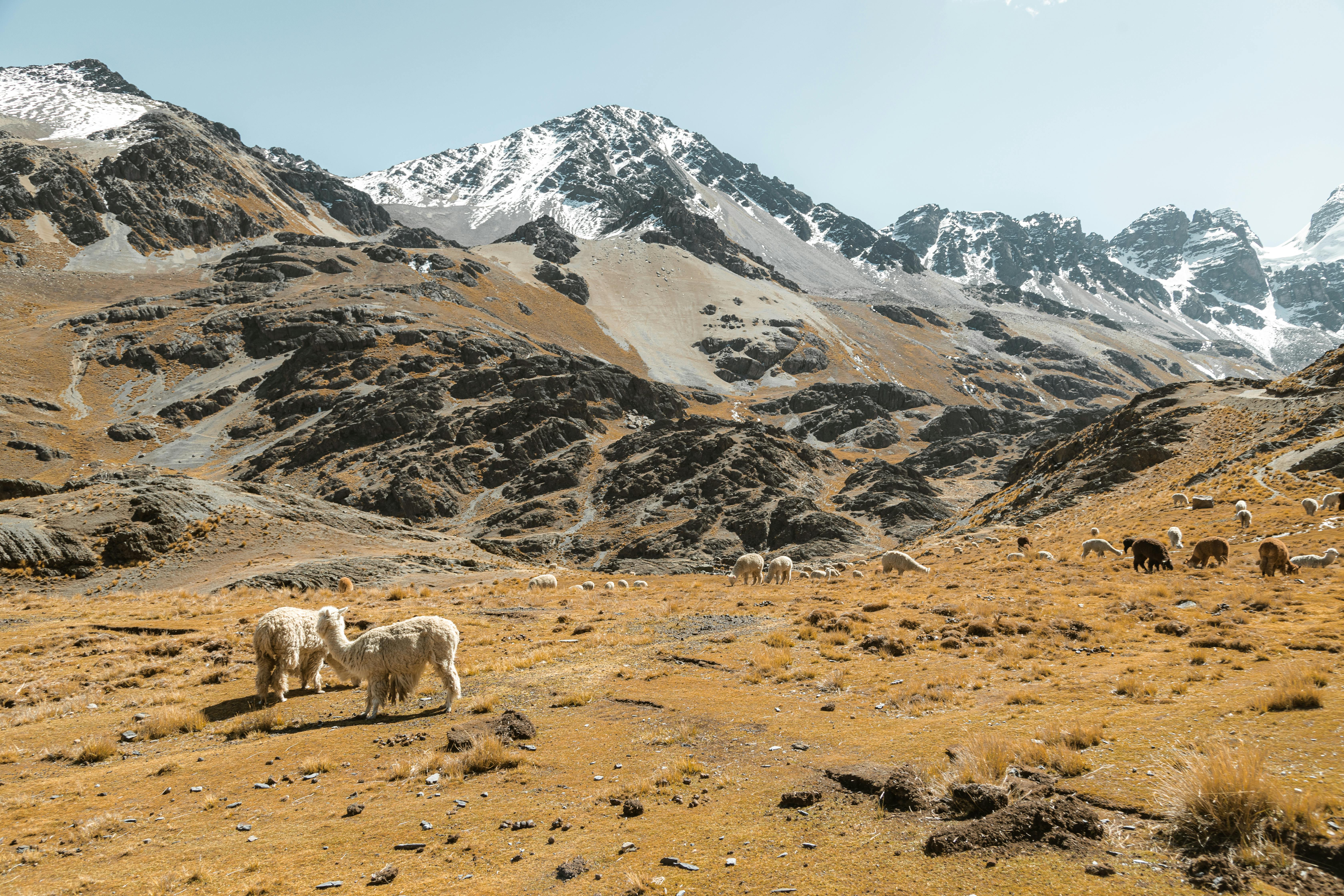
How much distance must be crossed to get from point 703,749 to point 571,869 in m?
3.95

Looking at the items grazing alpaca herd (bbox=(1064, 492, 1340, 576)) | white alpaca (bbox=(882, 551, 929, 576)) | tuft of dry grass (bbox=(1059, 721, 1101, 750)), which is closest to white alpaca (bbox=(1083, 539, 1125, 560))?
grazing alpaca herd (bbox=(1064, 492, 1340, 576))

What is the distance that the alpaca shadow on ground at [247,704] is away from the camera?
13.2 metres

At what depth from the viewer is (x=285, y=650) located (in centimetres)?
1403

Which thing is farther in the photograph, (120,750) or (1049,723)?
(120,750)

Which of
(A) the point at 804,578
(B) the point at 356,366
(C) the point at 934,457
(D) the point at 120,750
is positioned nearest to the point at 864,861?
(D) the point at 120,750

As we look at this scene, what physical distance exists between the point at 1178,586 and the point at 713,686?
55.2 ft

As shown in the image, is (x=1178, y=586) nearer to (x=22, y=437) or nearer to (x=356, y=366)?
(x=22, y=437)

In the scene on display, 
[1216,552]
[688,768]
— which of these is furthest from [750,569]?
[688,768]

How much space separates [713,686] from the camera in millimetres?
14047

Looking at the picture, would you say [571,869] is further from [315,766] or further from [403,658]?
[403,658]

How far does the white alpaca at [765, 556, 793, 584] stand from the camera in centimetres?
3597

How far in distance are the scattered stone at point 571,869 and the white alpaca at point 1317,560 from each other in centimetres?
2604

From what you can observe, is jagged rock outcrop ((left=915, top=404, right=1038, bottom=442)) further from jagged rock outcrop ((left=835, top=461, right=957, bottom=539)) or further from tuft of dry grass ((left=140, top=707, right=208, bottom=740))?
tuft of dry grass ((left=140, top=707, right=208, bottom=740))

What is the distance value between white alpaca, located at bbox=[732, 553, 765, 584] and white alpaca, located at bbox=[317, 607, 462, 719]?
2340cm
